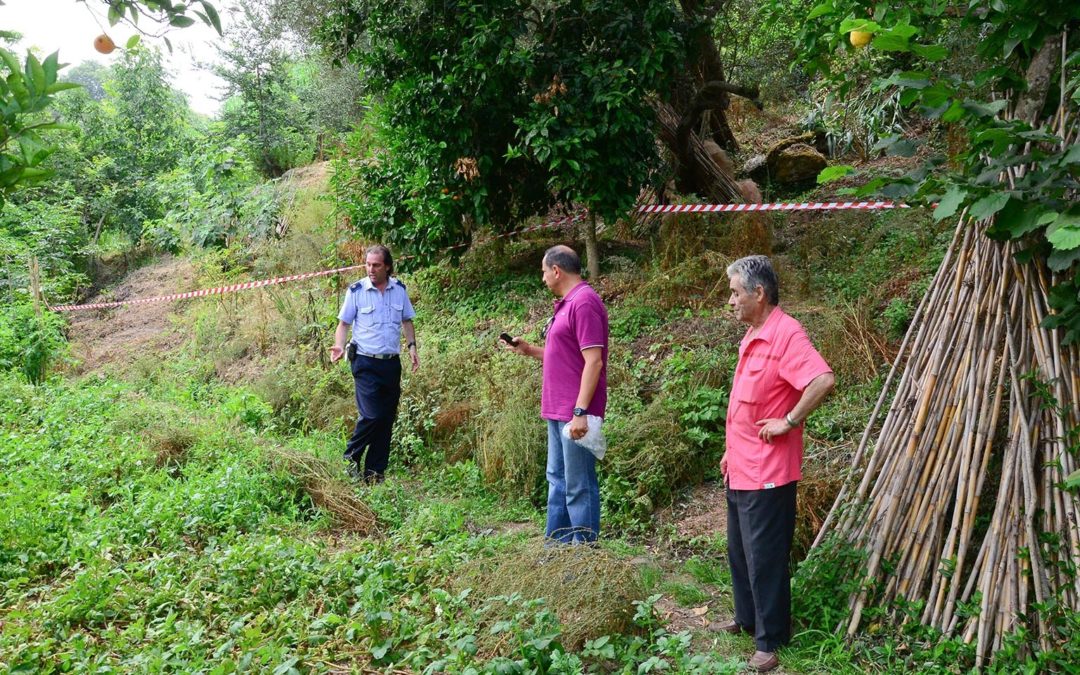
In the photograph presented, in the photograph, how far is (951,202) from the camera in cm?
314

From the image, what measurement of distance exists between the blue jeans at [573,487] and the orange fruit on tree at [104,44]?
2687 mm

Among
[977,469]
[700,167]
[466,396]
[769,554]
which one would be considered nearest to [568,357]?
[769,554]

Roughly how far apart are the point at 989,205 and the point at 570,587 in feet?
7.59

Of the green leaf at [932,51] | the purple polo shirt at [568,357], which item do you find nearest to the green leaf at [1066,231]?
the green leaf at [932,51]

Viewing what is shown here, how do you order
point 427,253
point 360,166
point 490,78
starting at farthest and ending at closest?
point 360,166, point 427,253, point 490,78

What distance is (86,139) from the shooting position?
17281mm

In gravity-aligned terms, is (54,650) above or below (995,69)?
below

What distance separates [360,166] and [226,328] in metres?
2.75

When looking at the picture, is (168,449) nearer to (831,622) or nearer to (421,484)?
(421,484)

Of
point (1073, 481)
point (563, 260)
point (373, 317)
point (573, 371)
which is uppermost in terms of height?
point (563, 260)

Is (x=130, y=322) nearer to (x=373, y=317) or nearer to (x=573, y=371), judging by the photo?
(x=373, y=317)

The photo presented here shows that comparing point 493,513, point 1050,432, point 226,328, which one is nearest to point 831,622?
point 1050,432

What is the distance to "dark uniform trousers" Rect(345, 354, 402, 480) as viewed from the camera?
245 inches

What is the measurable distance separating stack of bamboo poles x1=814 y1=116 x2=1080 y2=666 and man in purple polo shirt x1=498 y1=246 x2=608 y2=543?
4.06 feet
